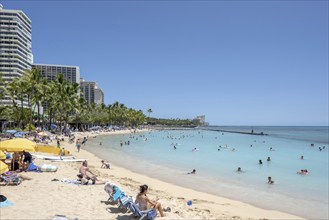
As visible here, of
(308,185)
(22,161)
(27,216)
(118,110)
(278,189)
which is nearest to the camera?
(27,216)

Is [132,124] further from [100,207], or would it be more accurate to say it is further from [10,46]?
[100,207]

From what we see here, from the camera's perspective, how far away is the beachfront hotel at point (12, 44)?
106 m

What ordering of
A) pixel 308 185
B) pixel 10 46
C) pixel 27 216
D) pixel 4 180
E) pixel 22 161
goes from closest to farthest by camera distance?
pixel 27 216, pixel 4 180, pixel 22 161, pixel 308 185, pixel 10 46

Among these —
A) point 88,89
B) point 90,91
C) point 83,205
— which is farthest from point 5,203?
point 90,91

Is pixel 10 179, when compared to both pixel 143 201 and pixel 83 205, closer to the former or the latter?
pixel 83 205

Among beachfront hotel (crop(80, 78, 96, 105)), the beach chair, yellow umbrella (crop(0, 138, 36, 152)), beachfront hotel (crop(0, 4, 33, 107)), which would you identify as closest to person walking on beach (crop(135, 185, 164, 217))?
the beach chair

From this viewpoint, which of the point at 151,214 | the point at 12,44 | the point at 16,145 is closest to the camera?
the point at 151,214

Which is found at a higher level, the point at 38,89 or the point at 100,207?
the point at 38,89

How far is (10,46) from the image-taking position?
109 m

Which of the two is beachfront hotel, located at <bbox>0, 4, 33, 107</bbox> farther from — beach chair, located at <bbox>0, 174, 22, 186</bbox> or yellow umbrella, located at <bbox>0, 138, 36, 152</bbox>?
beach chair, located at <bbox>0, 174, 22, 186</bbox>

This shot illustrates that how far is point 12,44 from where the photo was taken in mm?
109438

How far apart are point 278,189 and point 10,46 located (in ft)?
376

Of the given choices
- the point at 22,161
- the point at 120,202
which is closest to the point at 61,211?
the point at 120,202

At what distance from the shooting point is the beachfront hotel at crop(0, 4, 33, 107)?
347 ft
